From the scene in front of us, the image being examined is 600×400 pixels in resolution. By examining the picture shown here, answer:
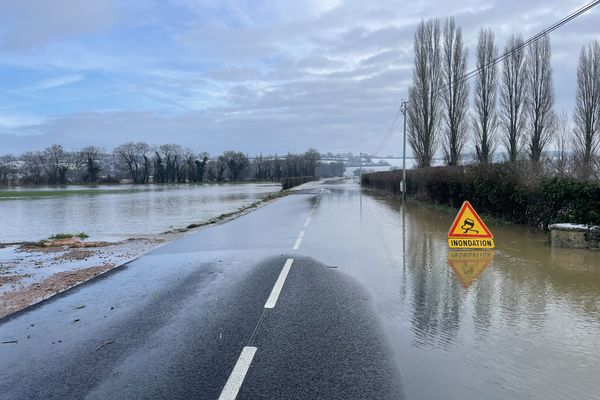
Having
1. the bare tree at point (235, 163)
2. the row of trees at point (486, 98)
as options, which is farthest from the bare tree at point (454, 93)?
the bare tree at point (235, 163)

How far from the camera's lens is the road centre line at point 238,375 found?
3771 mm

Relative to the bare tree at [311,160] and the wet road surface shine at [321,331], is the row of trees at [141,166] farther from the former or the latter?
the wet road surface shine at [321,331]

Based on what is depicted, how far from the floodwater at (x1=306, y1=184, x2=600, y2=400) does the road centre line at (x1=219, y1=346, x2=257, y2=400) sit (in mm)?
→ 1362

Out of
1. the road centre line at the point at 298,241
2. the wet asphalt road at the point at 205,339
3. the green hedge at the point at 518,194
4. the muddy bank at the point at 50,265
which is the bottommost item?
the muddy bank at the point at 50,265

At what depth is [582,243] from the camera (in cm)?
1071

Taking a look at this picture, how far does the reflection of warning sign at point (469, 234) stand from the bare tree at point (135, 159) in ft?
479

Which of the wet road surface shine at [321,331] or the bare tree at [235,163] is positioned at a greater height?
the bare tree at [235,163]

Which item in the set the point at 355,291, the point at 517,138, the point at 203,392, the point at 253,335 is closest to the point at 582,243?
the point at 355,291

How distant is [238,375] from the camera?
4129mm

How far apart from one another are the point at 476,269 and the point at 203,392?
648 cm

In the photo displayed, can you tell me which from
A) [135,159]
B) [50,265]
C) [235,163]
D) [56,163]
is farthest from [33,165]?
[50,265]

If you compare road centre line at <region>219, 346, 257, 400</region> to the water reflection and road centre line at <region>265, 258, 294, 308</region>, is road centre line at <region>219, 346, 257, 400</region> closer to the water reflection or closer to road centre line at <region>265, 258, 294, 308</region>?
the water reflection

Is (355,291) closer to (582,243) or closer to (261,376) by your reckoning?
(261,376)

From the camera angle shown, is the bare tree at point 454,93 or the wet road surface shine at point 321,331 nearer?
the wet road surface shine at point 321,331
